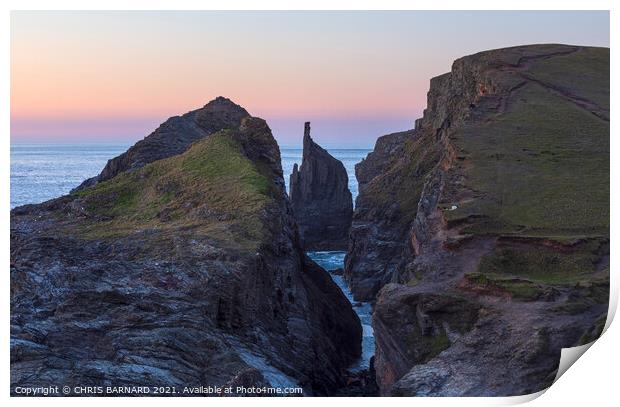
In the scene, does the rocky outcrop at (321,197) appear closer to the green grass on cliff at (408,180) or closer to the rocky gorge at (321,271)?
the green grass on cliff at (408,180)

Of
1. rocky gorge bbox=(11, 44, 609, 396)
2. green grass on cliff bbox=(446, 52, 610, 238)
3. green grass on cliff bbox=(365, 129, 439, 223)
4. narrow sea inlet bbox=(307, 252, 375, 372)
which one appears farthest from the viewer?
green grass on cliff bbox=(365, 129, 439, 223)

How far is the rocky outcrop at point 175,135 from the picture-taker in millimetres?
51419

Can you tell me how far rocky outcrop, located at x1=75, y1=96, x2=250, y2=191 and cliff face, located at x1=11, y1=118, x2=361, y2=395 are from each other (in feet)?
20.8

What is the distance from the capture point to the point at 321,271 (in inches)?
1921

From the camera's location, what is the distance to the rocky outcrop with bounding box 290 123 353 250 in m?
91.3

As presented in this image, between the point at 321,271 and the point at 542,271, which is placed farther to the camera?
the point at 321,271

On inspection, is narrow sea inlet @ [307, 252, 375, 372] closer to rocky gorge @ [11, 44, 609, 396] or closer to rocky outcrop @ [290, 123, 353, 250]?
rocky gorge @ [11, 44, 609, 396]

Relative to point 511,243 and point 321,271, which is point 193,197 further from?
point 511,243

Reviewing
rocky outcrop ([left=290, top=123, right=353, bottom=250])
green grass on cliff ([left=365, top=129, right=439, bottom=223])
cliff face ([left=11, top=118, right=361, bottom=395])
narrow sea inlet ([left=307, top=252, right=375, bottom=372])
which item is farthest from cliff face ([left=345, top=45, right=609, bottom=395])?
rocky outcrop ([left=290, top=123, right=353, bottom=250])

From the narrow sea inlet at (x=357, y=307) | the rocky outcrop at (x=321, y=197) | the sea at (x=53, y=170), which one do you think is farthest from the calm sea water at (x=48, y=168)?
the rocky outcrop at (x=321, y=197)

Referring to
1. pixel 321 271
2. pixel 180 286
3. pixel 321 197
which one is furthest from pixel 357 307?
pixel 180 286

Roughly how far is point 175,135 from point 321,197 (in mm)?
40456

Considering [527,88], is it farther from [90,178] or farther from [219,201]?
[90,178]

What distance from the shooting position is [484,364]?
2550cm
